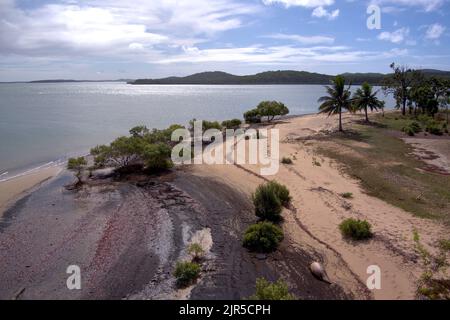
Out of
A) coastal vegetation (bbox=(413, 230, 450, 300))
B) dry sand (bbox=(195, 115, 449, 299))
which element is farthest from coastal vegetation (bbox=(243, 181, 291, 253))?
coastal vegetation (bbox=(413, 230, 450, 300))

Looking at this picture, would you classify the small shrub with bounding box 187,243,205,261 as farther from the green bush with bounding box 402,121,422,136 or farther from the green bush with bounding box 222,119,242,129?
the green bush with bounding box 222,119,242,129

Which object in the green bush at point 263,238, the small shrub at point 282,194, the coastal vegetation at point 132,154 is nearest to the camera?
the green bush at point 263,238

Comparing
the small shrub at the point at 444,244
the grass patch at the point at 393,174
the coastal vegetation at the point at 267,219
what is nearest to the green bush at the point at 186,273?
the coastal vegetation at the point at 267,219

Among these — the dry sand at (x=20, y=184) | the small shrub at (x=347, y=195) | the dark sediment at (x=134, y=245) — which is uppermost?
the small shrub at (x=347, y=195)

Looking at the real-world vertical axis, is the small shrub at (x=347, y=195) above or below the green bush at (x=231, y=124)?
below

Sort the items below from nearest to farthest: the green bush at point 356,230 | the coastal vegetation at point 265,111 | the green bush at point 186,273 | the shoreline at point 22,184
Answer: the green bush at point 186,273 < the green bush at point 356,230 < the shoreline at point 22,184 < the coastal vegetation at point 265,111

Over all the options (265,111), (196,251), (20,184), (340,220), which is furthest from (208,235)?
(265,111)

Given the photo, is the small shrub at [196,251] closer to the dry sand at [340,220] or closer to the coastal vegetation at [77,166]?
the dry sand at [340,220]
